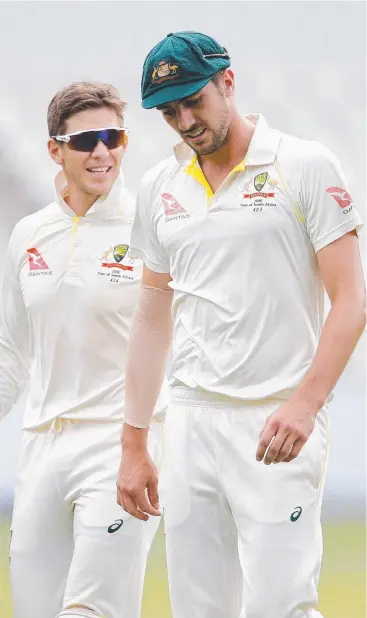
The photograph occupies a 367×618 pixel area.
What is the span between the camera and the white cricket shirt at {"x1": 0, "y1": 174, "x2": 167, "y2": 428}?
4.29m

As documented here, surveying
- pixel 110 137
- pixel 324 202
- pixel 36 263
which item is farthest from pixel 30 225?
pixel 324 202

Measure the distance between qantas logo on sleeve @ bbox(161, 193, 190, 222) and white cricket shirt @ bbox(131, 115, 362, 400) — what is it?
4 centimetres

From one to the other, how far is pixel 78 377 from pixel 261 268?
111cm

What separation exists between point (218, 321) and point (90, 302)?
100 cm

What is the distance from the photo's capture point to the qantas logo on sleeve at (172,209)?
3.53 metres

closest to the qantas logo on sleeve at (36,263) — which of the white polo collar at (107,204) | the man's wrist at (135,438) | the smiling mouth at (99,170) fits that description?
the white polo collar at (107,204)

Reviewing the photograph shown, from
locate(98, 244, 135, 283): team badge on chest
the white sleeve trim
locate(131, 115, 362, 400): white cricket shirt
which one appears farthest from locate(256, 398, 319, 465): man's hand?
locate(98, 244, 135, 283): team badge on chest

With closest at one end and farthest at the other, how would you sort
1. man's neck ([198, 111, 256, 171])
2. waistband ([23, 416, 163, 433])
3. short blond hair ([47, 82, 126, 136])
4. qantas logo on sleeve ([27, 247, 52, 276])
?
man's neck ([198, 111, 256, 171]), waistband ([23, 416, 163, 433]), qantas logo on sleeve ([27, 247, 52, 276]), short blond hair ([47, 82, 126, 136])

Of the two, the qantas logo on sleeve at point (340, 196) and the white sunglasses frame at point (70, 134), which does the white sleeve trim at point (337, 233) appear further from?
the white sunglasses frame at point (70, 134)

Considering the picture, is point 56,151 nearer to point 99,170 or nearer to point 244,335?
point 99,170

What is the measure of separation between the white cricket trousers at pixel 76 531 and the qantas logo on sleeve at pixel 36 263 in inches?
19.3

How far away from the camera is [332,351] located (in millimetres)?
3219

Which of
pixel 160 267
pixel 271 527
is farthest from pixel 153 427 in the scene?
pixel 271 527

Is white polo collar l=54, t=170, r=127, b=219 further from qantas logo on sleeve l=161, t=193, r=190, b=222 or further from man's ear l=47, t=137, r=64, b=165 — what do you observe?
qantas logo on sleeve l=161, t=193, r=190, b=222
